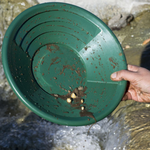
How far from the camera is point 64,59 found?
2.04 m

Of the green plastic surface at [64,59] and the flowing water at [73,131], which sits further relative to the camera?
the flowing water at [73,131]

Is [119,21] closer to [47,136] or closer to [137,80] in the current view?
[137,80]

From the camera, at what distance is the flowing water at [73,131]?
2027mm

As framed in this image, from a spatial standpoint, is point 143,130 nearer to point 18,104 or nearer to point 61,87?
point 61,87

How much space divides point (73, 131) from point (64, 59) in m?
1.19

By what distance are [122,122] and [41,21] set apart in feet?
5.04

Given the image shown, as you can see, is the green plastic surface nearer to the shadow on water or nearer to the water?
the water

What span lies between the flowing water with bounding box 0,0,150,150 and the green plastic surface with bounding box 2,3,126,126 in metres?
0.54

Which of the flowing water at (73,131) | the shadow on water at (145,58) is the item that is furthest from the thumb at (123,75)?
the shadow on water at (145,58)

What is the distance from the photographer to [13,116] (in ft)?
9.66

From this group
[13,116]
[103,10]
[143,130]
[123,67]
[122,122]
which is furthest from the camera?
[103,10]

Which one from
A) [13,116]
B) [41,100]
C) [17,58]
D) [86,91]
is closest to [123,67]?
[86,91]

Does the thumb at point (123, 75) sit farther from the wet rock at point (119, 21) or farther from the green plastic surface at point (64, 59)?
the wet rock at point (119, 21)

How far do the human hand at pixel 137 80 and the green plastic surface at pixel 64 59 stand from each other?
0.33 feet
